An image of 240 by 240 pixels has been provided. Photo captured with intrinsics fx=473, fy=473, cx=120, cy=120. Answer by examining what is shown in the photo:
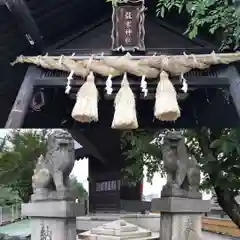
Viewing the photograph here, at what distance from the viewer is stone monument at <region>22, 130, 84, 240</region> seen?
15.8 ft

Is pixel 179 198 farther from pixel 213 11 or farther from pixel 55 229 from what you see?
pixel 213 11

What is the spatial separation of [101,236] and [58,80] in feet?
6.21

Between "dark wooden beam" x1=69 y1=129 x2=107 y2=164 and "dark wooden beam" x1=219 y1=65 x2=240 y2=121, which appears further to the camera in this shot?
"dark wooden beam" x1=69 y1=129 x2=107 y2=164

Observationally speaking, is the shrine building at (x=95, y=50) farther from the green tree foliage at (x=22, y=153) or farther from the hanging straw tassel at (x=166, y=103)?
the green tree foliage at (x=22, y=153)

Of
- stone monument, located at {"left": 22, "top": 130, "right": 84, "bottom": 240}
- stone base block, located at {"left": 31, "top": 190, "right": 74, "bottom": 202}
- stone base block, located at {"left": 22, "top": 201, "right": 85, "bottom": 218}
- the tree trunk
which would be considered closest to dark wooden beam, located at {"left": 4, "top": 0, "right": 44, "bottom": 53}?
stone monument, located at {"left": 22, "top": 130, "right": 84, "bottom": 240}

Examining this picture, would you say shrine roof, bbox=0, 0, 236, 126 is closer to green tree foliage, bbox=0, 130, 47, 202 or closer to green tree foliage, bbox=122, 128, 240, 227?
green tree foliage, bbox=122, 128, 240, 227

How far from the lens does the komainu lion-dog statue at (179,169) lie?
5.07m

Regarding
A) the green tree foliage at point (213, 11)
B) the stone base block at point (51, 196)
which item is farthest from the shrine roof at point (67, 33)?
the stone base block at point (51, 196)

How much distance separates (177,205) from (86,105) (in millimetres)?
1545

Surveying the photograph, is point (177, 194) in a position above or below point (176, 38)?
below

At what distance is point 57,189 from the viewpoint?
4.91 meters

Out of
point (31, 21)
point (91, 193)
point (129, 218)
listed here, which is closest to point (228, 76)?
point (31, 21)

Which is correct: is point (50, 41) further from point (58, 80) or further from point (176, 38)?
point (176, 38)

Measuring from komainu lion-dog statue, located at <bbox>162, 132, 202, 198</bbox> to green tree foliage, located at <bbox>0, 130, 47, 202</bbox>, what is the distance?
11.0 m
